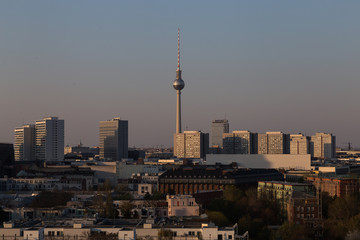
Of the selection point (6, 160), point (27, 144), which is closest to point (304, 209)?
point (6, 160)

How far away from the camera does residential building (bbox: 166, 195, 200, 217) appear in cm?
7116

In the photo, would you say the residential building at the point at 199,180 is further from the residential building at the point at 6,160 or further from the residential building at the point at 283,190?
the residential building at the point at 6,160

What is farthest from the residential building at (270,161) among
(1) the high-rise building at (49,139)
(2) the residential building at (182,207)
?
(2) the residential building at (182,207)

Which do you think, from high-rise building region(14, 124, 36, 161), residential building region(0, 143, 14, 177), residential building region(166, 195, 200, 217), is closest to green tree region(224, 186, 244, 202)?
residential building region(166, 195, 200, 217)

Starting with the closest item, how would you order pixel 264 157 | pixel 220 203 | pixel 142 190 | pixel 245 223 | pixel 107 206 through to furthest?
1. pixel 245 223
2. pixel 107 206
3. pixel 220 203
4. pixel 142 190
5. pixel 264 157

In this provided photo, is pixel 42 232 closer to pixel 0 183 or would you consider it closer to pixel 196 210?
pixel 196 210

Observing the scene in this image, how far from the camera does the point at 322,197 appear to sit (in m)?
79.8

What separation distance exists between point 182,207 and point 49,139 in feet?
406

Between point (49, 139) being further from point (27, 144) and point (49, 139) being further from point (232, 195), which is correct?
point (232, 195)

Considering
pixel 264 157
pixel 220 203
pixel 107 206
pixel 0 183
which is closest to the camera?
pixel 107 206

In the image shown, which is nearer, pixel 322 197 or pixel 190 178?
pixel 322 197

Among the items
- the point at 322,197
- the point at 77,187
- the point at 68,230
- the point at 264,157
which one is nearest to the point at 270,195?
the point at 322,197

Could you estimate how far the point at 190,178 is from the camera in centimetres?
10406

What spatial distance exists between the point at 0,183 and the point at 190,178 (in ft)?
86.4
